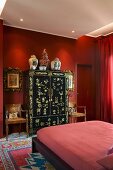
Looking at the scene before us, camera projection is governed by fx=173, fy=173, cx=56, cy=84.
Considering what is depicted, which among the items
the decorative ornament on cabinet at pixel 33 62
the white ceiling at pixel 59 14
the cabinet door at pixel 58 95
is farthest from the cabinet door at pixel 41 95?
the white ceiling at pixel 59 14

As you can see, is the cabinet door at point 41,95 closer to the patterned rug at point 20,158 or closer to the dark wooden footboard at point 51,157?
the patterned rug at point 20,158

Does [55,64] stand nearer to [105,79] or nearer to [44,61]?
[44,61]

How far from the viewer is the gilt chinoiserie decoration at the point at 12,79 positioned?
4.64 m

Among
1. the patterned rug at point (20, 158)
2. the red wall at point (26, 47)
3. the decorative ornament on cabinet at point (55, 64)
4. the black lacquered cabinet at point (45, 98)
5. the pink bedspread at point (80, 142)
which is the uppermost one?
the red wall at point (26, 47)

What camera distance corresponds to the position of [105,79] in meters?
5.67

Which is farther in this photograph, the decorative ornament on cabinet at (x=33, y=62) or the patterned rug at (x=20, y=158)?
the decorative ornament on cabinet at (x=33, y=62)

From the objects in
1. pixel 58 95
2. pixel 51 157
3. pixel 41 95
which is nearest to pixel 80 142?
pixel 51 157

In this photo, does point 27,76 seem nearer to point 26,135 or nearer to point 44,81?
point 44,81

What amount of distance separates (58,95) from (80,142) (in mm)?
2542

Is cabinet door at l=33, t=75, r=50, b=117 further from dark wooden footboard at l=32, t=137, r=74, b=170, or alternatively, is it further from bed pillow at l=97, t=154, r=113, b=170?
bed pillow at l=97, t=154, r=113, b=170

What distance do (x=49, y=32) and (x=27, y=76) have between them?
154 centimetres

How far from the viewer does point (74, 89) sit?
5684mm

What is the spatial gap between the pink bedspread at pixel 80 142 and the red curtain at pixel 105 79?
2360mm

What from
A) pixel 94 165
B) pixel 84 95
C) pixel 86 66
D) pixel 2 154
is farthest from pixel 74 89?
pixel 94 165
